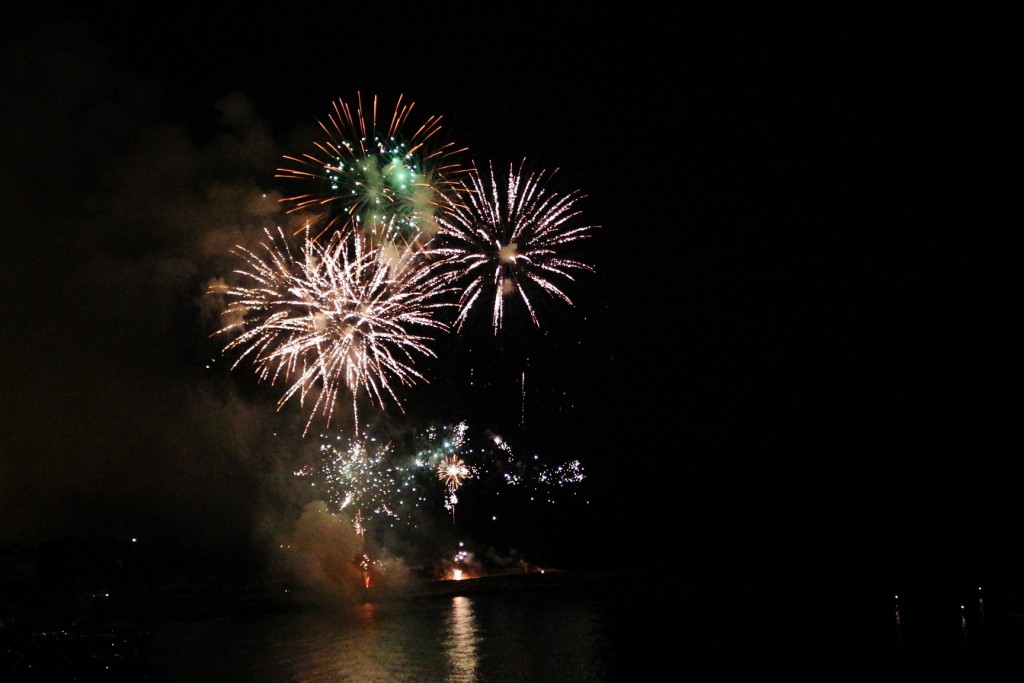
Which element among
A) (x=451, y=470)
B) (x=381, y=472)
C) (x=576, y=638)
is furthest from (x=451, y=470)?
(x=576, y=638)

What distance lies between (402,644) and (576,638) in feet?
10.8

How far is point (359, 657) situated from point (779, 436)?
913 inches

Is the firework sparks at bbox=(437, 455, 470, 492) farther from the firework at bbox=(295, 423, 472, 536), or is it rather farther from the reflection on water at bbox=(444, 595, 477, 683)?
the reflection on water at bbox=(444, 595, 477, 683)

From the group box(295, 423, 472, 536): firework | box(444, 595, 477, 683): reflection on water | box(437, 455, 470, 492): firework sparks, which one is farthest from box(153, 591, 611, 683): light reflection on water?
box(437, 455, 470, 492): firework sparks

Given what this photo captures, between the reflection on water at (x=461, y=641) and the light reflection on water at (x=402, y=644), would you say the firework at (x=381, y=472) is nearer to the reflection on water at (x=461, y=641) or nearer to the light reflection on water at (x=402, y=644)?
the light reflection on water at (x=402, y=644)

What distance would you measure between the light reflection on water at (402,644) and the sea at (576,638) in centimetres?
5

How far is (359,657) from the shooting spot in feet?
48.1

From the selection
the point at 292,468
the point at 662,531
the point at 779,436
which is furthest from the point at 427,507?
the point at 779,436

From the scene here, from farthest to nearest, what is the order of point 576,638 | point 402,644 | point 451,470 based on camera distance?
point 451,470 → point 402,644 → point 576,638

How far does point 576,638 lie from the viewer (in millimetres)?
15750

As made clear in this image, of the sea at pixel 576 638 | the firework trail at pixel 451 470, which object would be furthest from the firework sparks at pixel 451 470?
the sea at pixel 576 638

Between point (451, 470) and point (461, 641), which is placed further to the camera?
point (451, 470)

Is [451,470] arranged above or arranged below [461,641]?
above

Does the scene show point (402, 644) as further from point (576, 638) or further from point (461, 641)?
point (576, 638)
